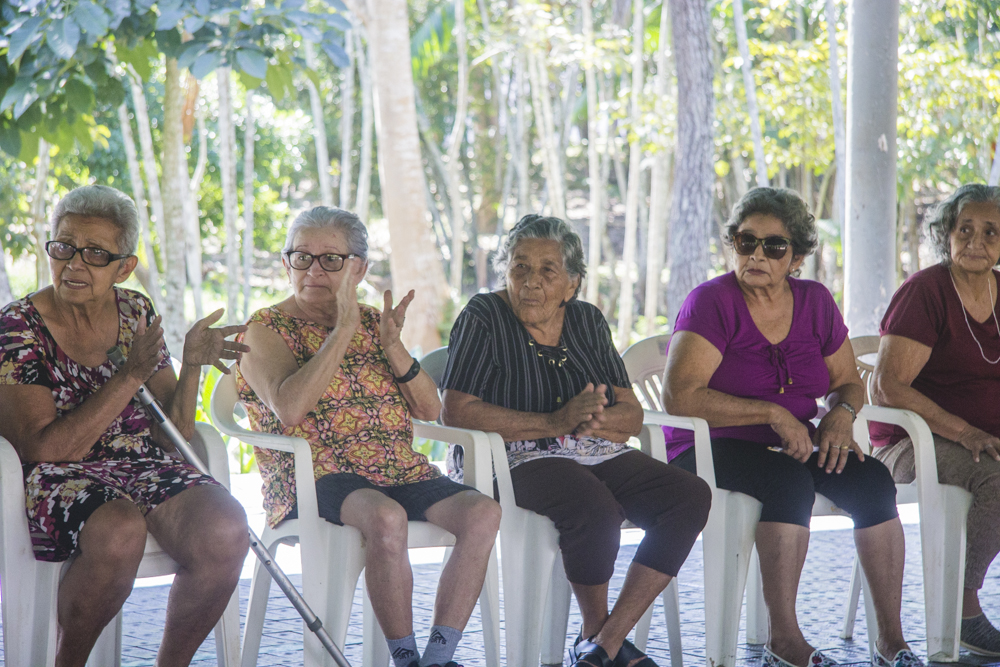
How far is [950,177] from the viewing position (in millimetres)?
11844

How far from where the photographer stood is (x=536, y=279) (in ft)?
9.38

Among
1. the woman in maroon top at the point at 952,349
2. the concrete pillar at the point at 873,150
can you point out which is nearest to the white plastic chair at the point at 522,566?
the woman in maroon top at the point at 952,349

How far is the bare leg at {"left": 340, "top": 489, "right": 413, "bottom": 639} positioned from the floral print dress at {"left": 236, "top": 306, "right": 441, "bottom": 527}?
0.26 meters

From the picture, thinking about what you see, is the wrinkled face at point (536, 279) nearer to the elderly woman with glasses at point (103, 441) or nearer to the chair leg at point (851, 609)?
the elderly woman with glasses at point (103, 441)

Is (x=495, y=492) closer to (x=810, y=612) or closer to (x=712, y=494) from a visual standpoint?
(x=712, y=494)

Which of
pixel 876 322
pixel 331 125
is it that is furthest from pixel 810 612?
pixel 331 125

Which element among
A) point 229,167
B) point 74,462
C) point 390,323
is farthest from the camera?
point 229,167

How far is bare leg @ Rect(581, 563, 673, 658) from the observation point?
2521 millimetres

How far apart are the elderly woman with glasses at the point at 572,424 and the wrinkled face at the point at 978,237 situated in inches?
46.4

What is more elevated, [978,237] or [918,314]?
[978,237]

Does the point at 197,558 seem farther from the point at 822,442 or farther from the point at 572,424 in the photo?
the point at 822,442

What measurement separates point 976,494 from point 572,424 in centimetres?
123

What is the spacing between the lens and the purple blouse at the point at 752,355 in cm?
295

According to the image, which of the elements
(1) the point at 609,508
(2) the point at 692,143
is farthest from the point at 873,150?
(2) the point at 692,143
